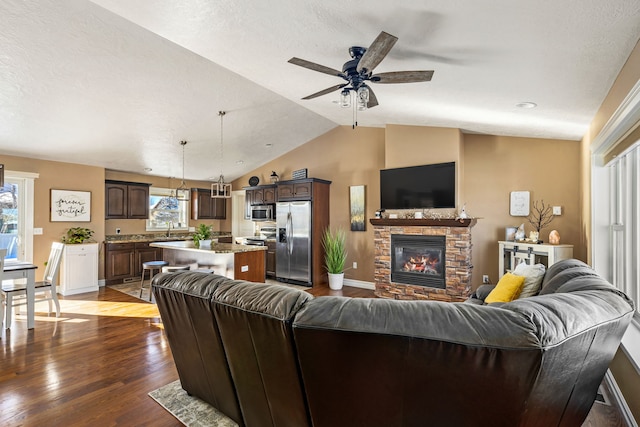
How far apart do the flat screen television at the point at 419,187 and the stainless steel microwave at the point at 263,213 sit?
8.70ft

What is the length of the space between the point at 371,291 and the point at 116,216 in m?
5.28

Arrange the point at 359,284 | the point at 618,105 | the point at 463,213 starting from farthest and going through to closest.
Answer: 1. the point at 359,284
2. the point at 463,213
3. the point at 618,105

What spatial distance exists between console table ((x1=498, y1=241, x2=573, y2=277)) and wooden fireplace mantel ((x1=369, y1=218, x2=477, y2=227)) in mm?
548

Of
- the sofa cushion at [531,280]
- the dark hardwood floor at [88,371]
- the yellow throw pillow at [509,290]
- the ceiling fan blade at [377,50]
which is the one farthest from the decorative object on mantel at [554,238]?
the ceiling fan blade at [377,50]

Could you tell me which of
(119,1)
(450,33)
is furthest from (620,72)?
(119,1)

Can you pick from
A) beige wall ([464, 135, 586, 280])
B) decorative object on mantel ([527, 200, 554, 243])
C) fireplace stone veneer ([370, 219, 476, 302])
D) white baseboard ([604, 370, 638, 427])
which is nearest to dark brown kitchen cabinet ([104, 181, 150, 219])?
fireplace stone veneer ([370, 219, 476, 302])

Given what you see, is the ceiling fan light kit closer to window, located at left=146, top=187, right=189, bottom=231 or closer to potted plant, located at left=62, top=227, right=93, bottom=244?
potted plant, located at left=62, top=227, right=93, bottom=244

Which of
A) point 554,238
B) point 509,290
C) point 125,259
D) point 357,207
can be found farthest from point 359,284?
point 125,259

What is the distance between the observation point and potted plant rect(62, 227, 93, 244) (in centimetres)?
548

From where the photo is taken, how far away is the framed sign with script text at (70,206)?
5438 mm

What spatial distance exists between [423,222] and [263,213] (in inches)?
143

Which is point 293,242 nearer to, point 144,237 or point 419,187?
point 419,187

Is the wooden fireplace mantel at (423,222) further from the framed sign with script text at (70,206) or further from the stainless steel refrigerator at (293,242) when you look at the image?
the framed sign with script text at (70,206)

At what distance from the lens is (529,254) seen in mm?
4008
